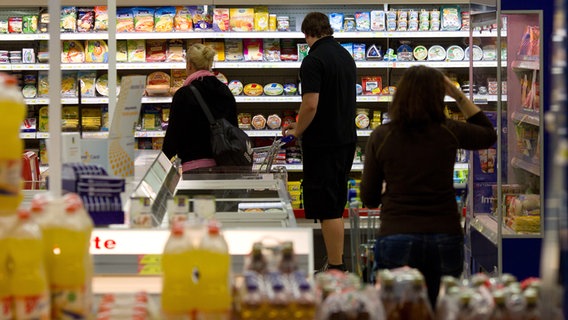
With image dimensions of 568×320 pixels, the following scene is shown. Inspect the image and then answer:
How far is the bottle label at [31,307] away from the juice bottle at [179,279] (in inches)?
11.2

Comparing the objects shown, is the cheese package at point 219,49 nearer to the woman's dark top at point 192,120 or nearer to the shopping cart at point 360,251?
the woman's dark top at point 192,120

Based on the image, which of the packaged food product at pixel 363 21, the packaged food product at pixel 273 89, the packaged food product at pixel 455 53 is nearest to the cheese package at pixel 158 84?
the packaged food product at pixel 273 89

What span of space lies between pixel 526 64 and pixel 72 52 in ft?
16.0

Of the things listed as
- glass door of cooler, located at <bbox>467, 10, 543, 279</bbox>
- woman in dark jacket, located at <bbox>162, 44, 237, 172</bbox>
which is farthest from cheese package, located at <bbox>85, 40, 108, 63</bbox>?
glass door of cooler, located at <bbox>467, 10, 543, 279</bbox>

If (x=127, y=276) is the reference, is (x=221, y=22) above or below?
above

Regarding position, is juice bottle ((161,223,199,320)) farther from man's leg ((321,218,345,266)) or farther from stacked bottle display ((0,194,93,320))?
man's leg ((321,218,345,266))

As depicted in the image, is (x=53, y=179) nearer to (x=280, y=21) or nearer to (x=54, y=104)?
(x=54, y=104)

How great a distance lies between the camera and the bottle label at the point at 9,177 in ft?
7.99

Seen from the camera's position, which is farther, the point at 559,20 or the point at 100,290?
the point at 100,290

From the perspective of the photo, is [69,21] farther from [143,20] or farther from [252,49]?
[252,49]

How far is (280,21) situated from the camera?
29.3 ft

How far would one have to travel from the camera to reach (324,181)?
6.32 metres

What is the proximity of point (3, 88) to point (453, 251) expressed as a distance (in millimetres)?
2032

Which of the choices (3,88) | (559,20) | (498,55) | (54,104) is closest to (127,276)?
(54,104)
